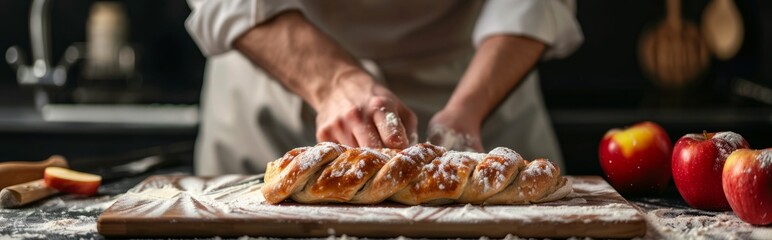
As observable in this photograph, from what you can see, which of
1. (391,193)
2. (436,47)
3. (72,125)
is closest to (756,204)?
(391,193)

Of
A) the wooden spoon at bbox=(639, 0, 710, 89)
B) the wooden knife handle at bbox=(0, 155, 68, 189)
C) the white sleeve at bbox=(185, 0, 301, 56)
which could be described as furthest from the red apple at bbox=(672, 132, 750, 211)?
the wooden spoon at bbox=(639, 0, 710, 89)

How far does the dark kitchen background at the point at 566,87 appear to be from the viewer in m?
2.78

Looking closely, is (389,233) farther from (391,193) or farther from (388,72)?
(388,72)

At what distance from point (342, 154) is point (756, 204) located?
50cm

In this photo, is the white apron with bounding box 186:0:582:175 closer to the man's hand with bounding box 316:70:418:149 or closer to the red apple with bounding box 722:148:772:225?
the man's hand with bounding box 316:70:418:149

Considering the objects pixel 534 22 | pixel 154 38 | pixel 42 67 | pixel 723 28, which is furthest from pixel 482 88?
pixel 154 38

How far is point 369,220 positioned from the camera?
3.55 feet

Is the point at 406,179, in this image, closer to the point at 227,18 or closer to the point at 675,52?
the point at 227,18

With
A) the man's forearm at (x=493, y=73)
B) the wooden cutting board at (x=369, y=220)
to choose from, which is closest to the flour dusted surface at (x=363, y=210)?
the wooden cutting board at (x=369, y=220)

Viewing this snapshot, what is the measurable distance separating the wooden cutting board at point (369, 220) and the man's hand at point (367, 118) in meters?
0.24

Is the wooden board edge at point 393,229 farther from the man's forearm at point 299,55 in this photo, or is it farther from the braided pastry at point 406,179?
the man's forearm at point 299,55

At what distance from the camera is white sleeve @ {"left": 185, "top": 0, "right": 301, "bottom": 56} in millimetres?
1652

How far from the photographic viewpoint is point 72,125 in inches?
114

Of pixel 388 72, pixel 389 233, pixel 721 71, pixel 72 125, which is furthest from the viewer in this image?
pixel 721 71
